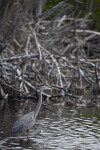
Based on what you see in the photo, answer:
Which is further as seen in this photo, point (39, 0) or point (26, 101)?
point (39, 0)

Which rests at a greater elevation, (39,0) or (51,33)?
(39,0)

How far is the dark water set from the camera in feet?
25.1

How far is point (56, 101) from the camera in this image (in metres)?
14.0

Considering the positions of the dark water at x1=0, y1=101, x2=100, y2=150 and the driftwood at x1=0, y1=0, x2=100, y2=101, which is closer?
the dark water at x1=0, y1=101, x2=100, y2=150

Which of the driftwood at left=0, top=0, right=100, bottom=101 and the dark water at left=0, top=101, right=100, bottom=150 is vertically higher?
the driftwood at left=0, top=0, right=100, bottom=101

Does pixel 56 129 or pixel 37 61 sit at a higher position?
pixel 37 61

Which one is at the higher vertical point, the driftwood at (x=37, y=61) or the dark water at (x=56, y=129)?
the driftwood at (x=37, y=61)

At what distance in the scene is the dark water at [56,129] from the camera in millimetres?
7664

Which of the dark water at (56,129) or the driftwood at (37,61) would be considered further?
the driftwood at (37,61)

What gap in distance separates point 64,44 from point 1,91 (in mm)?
10866

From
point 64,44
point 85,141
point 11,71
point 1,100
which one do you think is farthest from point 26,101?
point 64,44

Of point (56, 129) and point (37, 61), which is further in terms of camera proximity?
point (37, 61)

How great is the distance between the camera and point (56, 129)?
360 inches

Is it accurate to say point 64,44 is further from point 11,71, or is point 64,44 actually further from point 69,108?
point 69,108
